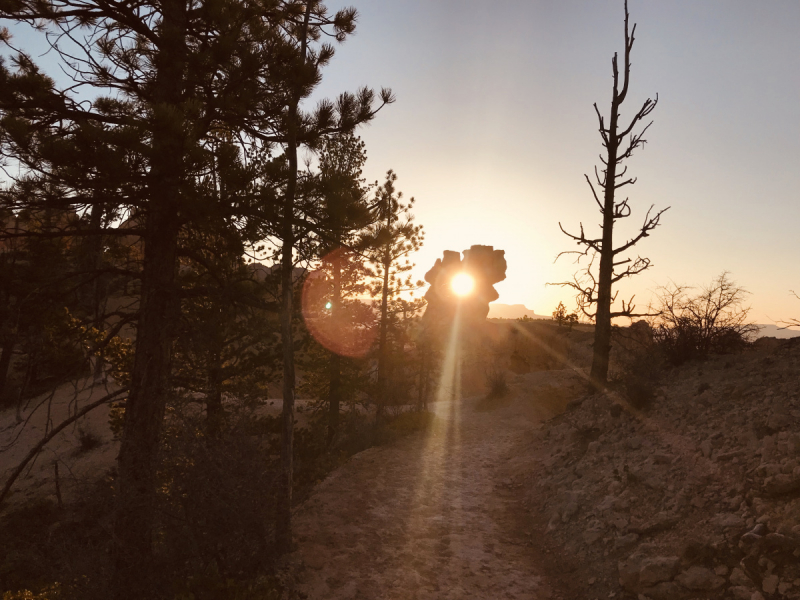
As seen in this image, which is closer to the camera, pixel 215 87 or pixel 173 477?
pixel 173 477

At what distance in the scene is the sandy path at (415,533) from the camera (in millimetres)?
6656

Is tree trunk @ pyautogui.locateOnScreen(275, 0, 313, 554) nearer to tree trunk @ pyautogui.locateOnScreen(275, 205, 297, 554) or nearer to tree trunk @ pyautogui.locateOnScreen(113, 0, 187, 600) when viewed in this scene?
tree trunk @ pyautogui.locateOnScreen(275, 205, 297, 554)

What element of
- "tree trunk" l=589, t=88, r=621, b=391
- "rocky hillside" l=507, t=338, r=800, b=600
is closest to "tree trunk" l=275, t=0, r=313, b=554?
"rocky hillside" l=507, t=338, r=800, b=600

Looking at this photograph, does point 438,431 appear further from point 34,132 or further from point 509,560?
point 34,132

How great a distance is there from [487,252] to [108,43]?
51522mm

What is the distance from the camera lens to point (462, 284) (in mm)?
53906

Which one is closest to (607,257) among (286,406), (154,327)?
(286,406)

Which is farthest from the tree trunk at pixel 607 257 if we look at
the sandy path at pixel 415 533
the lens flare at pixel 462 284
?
the lens flare at pixel 462 284

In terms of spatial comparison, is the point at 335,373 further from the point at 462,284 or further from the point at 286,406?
the point at 462,284

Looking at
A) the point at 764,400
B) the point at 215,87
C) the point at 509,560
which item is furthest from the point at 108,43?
the point at 764,400

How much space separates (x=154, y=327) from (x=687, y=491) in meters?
8.42

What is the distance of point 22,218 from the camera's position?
6.59m

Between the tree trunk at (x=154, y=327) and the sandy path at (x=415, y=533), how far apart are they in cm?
233

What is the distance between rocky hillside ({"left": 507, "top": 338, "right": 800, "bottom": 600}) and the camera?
16.8 ft
